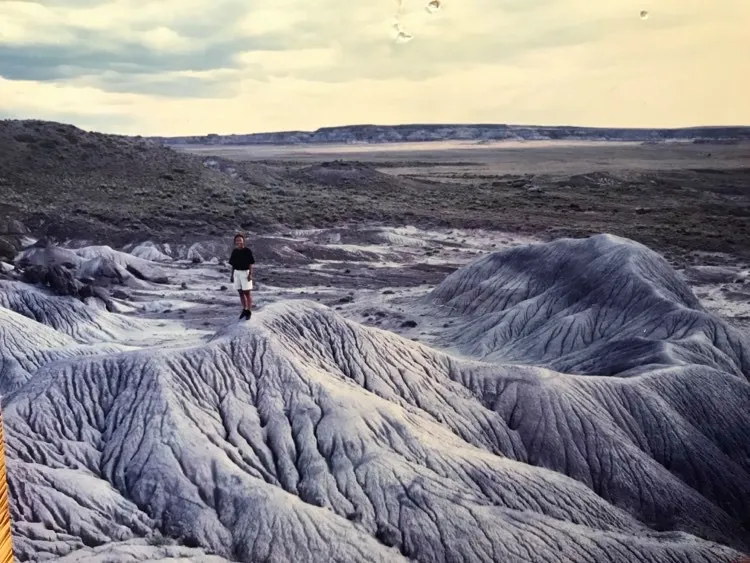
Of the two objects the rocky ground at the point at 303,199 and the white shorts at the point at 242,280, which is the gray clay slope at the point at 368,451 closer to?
the white shorts at the point at 242,280

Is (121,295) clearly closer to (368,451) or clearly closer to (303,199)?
(368,451)

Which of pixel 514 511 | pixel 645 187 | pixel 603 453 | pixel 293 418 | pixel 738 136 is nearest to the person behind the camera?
pixel 514 511

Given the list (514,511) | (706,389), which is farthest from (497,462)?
(706,389)

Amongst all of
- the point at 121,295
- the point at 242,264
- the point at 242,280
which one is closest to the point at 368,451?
the point at 242,280

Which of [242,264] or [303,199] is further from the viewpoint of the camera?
[303,199]

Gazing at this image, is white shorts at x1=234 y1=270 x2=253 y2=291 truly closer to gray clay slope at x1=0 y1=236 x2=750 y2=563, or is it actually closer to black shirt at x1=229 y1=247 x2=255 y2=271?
black shirt at x1=229 y1=247 x2=255 y2=271

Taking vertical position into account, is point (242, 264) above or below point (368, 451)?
above

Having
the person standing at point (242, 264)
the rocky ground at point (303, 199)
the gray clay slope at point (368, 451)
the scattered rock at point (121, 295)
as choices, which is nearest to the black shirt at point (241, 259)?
the person standing at point (242, 264)

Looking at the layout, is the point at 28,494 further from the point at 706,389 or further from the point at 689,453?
the point at 706,389
